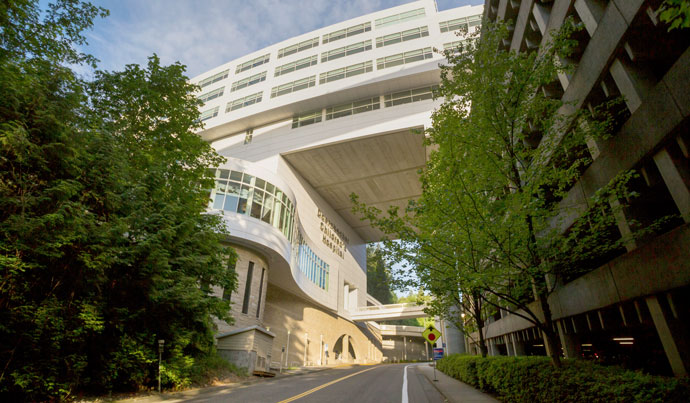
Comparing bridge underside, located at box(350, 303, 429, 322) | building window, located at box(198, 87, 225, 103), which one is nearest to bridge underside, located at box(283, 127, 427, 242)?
bridge underside, located at box(350, 303, 429, 322)

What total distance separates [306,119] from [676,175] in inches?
1580

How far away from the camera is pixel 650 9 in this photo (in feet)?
23.2

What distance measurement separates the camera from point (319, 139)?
3969cm

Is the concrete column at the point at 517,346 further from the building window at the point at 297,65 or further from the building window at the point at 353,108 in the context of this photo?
the building window at the point at 297,65

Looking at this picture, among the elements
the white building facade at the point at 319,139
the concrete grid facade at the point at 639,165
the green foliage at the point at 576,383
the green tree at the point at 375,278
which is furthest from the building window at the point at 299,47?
the green tree at the point at 375,278

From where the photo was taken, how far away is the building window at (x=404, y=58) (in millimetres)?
39656

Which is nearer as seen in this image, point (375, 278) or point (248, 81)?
point (248, 81)

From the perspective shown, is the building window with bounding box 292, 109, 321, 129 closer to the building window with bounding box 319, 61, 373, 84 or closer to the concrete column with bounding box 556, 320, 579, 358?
the building window with bounding box 319, 61, 373, 84

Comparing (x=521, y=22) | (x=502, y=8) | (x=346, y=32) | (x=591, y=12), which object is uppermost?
(x=346, y=32)

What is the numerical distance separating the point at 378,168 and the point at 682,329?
37446 millimetres

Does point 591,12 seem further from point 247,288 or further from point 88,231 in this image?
point 247,288

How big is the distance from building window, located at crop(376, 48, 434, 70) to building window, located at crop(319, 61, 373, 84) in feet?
4.68

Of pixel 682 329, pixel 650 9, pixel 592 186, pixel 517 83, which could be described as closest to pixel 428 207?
pixel 517 83

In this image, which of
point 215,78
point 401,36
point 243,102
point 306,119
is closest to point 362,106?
point 306,119
